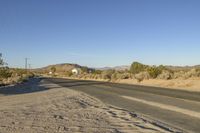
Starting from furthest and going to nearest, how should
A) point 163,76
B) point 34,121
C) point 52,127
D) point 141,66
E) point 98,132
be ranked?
point 141,66 → point 163,76 → point 34,121 → point 52,127 → point 98,132

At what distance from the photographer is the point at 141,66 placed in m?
105

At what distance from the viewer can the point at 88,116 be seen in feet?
51.0

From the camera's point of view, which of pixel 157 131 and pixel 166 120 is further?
pixel 166 120

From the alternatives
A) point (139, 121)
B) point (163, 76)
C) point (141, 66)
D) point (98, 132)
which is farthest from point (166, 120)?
point (141, 66)

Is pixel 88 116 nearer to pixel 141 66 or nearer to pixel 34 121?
pixel 34 121

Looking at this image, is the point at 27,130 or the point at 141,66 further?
the point at 141,66

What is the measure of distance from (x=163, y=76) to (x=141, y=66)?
42.9 metres

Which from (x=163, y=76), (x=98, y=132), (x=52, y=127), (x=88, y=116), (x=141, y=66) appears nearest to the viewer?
(x=98, y=132)

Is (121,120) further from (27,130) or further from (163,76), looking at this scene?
(163,76)

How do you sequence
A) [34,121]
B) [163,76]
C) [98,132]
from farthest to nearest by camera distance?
[163,76] < [34,121] < [98,132]

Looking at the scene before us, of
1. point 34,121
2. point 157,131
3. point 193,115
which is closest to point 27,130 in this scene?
point 34,121

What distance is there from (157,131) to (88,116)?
466cm

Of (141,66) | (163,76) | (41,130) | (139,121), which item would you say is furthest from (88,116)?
(141,66)

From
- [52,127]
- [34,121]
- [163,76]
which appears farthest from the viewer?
[163,76]
